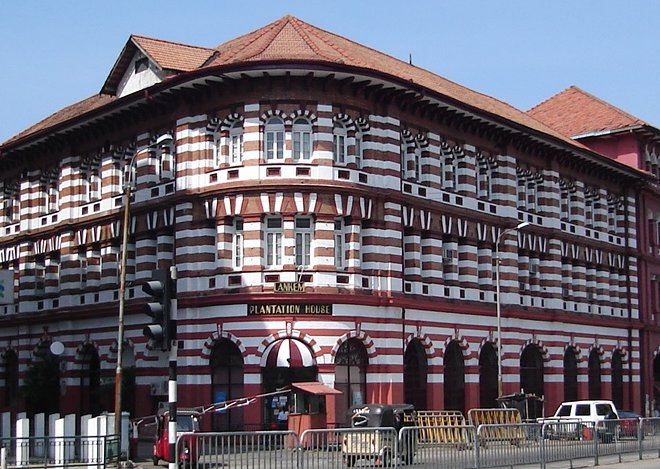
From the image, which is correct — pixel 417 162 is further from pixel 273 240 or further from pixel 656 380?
pixel 656 380

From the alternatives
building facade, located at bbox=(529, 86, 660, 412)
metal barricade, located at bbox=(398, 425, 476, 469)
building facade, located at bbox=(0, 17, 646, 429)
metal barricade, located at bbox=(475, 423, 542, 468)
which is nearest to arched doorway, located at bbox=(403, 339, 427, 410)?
building facade, located at bbox=(0, 17, 646, 429)

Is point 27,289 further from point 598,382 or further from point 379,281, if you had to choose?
point 598,382

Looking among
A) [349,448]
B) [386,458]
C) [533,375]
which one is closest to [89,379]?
[533,375]

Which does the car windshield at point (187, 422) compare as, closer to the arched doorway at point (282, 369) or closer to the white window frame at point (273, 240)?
the arched doorway at point (282, 369)

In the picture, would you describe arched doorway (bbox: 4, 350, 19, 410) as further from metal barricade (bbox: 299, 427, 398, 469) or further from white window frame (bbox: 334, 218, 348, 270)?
metal barricade (bbox: 299, 427, 398, 469)

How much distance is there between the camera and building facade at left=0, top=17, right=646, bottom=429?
38.9 meters

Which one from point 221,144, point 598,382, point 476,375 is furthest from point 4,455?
point 598,382

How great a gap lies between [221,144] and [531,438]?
1857 cm

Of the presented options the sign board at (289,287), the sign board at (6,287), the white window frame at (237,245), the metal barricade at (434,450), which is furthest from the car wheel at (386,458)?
the sign board at (6,287)

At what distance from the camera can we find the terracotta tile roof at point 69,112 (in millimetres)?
51094

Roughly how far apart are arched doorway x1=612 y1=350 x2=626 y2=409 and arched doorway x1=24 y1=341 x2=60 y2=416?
2926 cm

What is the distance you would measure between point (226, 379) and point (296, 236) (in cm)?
594

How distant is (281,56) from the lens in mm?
39156

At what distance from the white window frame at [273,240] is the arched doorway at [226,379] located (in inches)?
134
